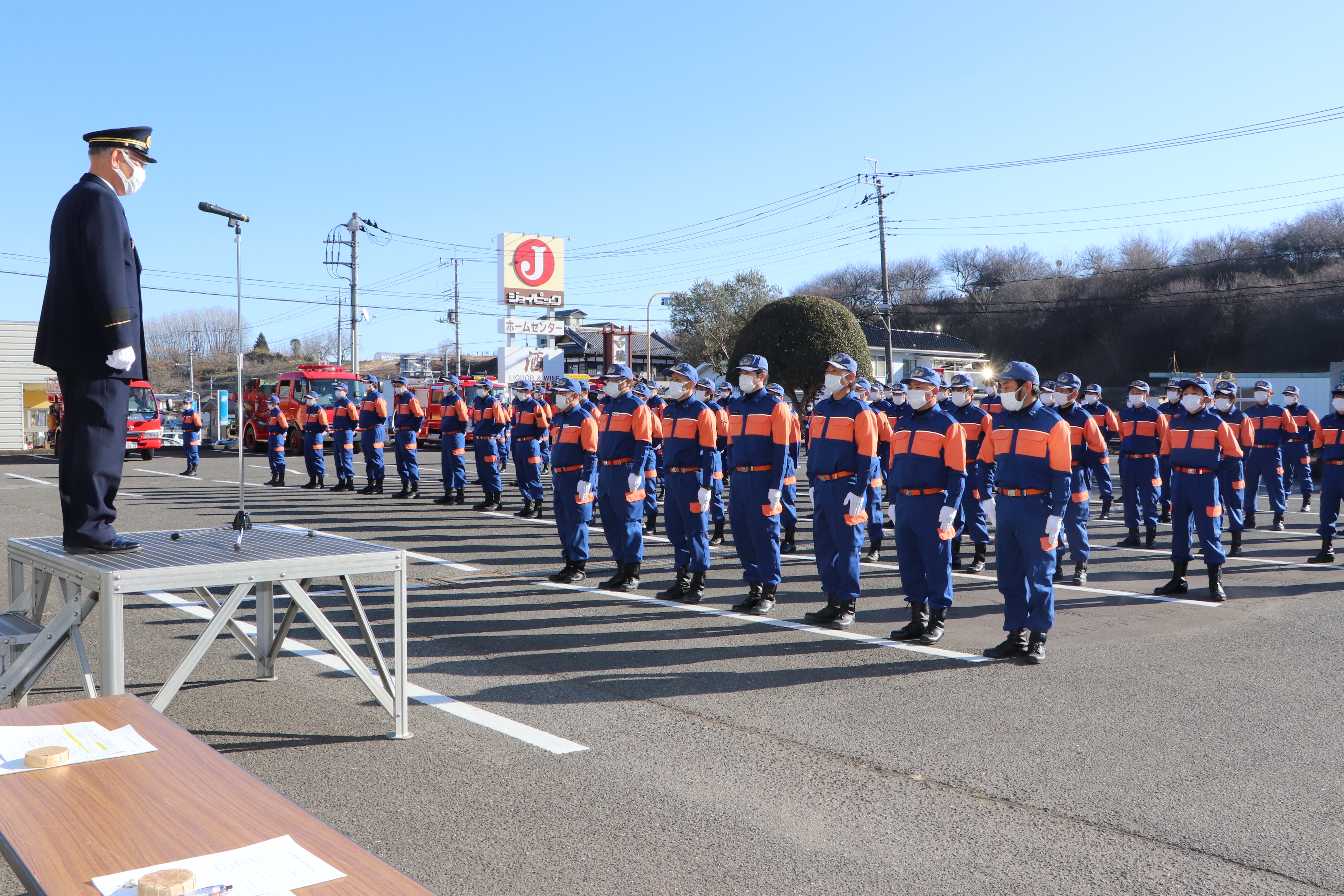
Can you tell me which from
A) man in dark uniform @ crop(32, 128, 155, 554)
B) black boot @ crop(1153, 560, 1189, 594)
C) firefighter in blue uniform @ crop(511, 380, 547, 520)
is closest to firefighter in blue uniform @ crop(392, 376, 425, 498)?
firefighter in blue uniform @ crop(511, 380, 547, 520)

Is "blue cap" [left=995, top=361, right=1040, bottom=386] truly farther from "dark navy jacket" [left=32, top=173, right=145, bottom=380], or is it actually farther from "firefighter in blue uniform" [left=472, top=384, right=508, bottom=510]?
"firefighter in blue uniform" [left=472, top=384, right=508, bottom=510]

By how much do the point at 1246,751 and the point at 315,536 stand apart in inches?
195

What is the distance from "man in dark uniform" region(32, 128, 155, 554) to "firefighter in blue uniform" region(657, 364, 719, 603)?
5144mm

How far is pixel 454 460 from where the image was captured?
59.7ft

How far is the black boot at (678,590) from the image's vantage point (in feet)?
30.1

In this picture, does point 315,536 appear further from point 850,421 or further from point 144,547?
point 850,421

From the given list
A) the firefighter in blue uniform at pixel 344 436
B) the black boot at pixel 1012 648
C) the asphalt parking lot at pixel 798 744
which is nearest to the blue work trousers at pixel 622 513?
the asphalt parking lot at pixel 798 744

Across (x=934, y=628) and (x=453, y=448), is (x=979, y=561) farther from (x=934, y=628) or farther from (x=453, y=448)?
(x=453, y=448)

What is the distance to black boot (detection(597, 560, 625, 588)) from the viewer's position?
9.70m

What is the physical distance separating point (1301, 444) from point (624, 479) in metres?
A: 14.4

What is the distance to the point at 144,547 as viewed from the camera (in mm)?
4996

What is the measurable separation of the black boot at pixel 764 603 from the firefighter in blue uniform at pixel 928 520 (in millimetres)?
1306

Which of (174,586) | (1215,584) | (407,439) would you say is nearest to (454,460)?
(407,439)

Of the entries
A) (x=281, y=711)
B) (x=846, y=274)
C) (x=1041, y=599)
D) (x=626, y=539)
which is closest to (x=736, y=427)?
(x=626, y=539)
